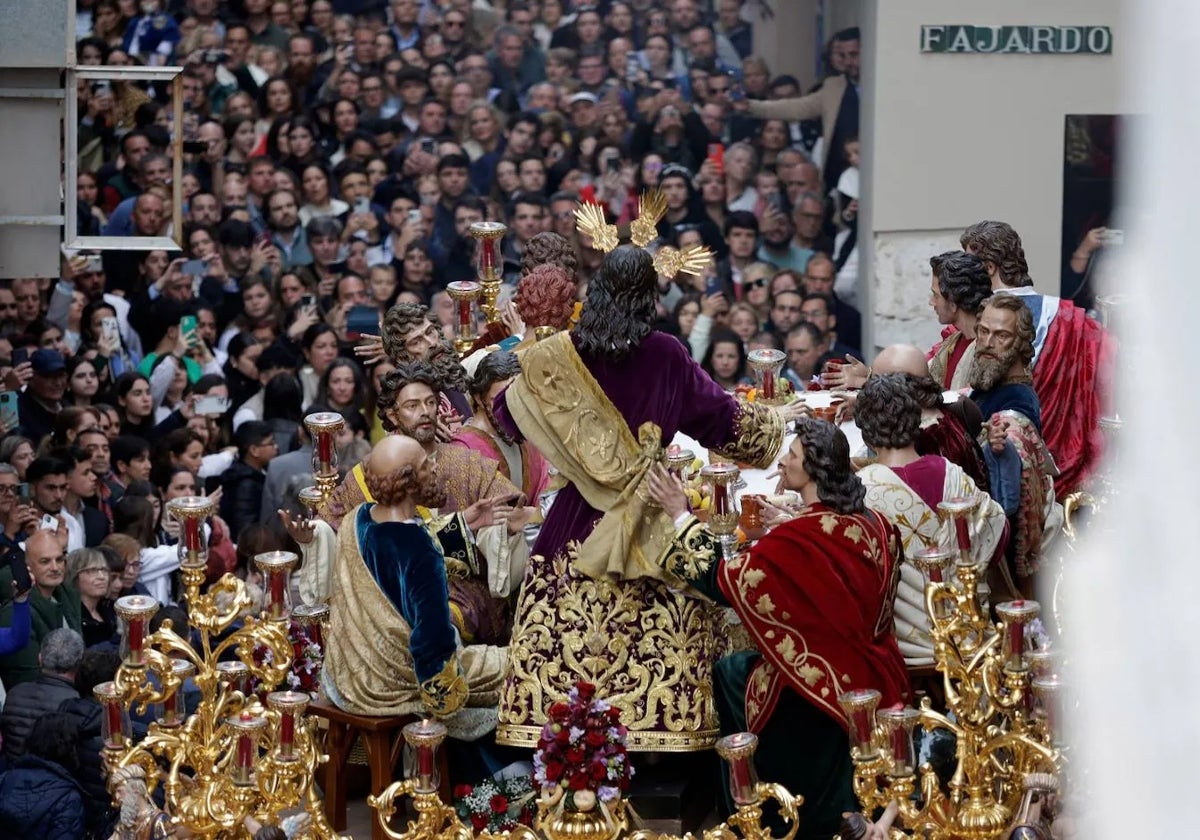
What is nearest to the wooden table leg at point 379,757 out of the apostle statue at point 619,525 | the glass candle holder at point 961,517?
the apostle statue at point 619,525

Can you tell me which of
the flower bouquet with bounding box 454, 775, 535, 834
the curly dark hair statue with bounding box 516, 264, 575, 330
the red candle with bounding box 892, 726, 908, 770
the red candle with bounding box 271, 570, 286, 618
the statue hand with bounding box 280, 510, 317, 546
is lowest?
the flower bouquet with bounding box 454, 775, 535, 834

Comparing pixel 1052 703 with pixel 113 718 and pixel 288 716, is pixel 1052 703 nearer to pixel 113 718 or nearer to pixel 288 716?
pixel 288 716

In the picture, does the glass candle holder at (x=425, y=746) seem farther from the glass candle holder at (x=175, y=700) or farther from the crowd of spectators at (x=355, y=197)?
the crowd of spectators at (x=355, y=197)

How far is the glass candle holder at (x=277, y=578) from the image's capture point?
7.50 metres

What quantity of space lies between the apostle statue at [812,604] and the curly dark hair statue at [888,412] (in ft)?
1.96

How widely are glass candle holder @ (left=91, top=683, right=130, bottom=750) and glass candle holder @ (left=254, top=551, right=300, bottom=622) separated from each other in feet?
1.97

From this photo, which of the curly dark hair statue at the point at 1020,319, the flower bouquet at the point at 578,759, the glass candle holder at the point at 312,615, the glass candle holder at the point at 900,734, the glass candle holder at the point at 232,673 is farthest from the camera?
the curly dark hair statue at the point at 1020,319

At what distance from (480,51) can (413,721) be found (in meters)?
9.74

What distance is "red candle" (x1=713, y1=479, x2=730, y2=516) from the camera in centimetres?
719

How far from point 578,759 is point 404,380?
188cm

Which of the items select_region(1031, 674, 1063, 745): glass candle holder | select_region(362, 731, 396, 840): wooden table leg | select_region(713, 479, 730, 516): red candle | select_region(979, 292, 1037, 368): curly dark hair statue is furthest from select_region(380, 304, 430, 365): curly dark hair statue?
select_region(1031, 674, 1063, 745): glass candle holder

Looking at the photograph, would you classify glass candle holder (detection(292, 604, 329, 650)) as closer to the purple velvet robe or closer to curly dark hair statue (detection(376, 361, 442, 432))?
curly dark hair statue (detection(376, 361, 442, 432))

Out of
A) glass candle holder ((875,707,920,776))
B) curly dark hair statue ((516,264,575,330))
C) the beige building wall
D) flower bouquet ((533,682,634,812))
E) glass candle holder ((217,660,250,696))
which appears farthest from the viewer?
the beige building wall

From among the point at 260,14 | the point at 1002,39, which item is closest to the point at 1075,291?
the point at 1002,39
